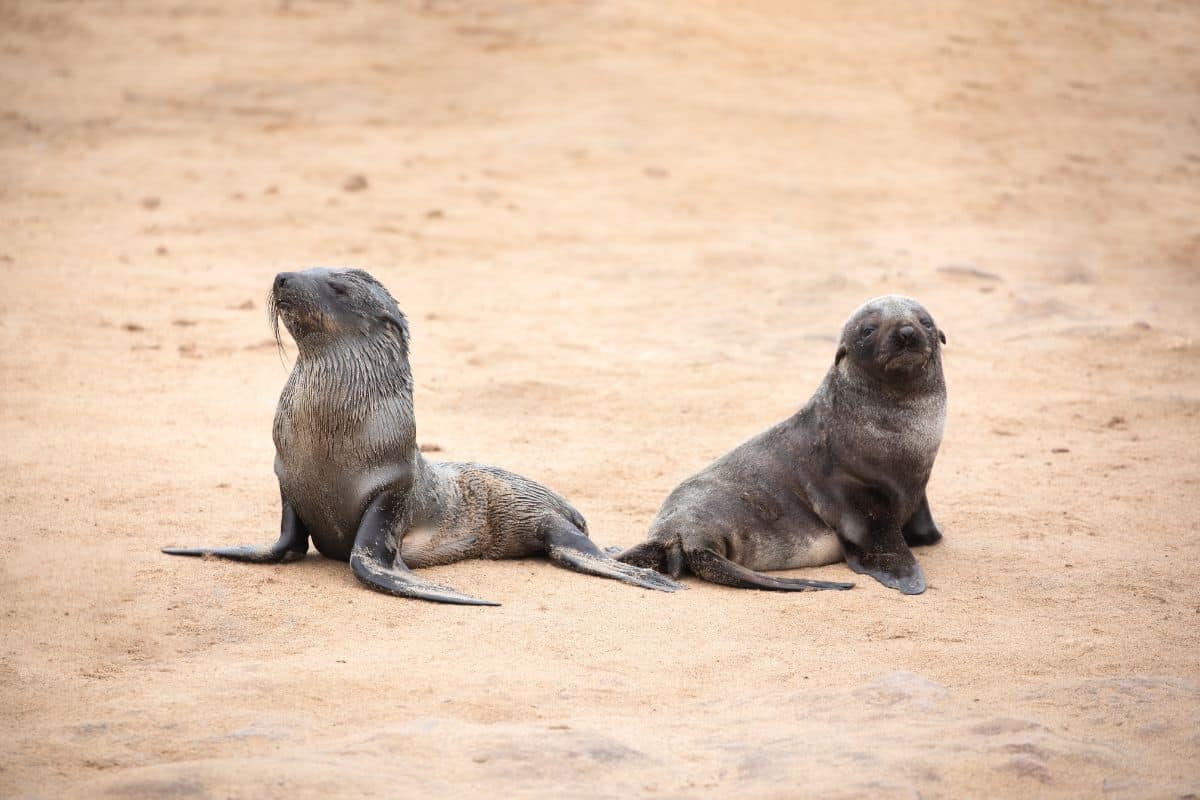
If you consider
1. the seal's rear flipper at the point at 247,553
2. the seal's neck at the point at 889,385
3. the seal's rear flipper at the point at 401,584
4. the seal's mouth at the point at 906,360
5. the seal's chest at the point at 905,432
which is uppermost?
the seal's mouth at the point at 906,360

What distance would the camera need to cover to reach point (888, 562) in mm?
6000

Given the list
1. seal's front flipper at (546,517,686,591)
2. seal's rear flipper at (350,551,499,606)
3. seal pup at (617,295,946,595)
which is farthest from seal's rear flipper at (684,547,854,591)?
seal's rear flipper at (350,551,499,606)

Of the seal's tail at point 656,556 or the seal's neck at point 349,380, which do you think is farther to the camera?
the seal's tail at point 656,556

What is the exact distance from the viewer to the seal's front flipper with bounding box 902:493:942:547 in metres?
6.40

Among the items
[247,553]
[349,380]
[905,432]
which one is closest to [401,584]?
[247,553]

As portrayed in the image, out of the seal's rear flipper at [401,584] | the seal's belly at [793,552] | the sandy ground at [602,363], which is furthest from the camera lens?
the seal's belly at [793,552]

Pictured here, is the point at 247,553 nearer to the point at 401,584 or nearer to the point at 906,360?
the point at 401,584

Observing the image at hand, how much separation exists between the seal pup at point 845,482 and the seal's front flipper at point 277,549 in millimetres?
1406

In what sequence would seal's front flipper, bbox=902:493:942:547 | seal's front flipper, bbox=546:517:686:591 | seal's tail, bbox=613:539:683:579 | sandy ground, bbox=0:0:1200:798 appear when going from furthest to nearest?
seal's front flipper, bbox=902:493:942:547 < seal's tail, bbox=613:539:683:579 < seal's front flipper, bbox=546:517:686:591 < sandy ground, bbox=0:0:1200:798

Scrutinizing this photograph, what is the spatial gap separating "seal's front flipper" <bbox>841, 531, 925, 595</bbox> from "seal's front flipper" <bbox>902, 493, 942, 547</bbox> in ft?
1.06

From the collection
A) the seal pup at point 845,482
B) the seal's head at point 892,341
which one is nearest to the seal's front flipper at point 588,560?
the seal pup at point 845,482

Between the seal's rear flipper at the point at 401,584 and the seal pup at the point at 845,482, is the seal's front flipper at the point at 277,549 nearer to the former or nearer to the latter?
the seal's rear flipper at the point at 401,584

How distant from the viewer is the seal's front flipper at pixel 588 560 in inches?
226

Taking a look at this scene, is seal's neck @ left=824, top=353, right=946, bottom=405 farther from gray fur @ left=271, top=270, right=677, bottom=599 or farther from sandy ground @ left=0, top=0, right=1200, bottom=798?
gray fur @ left=271, top=270, right=677, bottom=599
